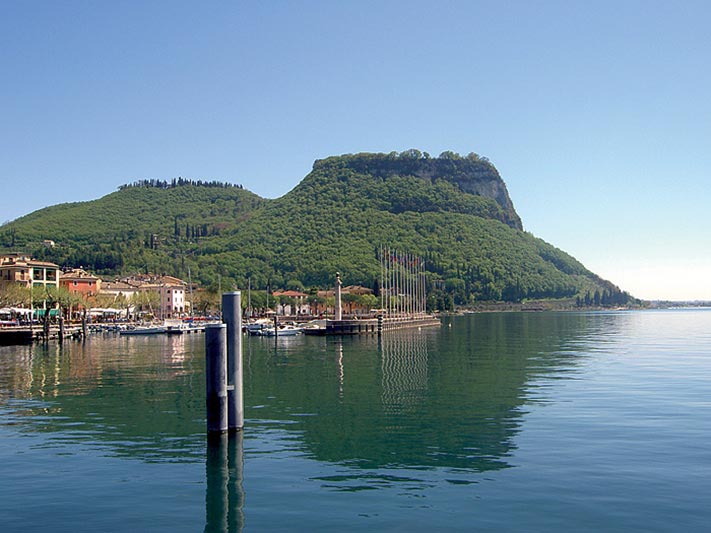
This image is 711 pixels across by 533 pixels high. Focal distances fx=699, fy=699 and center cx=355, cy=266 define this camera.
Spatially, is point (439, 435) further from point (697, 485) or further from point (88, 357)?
point (88, 357)

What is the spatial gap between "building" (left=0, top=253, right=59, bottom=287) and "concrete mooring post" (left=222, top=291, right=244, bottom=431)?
11325 cm

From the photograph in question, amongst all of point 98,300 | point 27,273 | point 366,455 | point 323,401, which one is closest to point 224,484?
point 366,455

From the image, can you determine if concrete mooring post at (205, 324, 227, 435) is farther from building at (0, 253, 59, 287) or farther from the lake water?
building at (0, 253, 59, 287)

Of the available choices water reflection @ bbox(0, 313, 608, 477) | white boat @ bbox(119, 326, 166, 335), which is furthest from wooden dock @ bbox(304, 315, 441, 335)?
water reflection @ bbox(0, 313, 608, 477)

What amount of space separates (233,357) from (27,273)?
395ft

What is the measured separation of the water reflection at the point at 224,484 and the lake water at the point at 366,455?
0.08 meters

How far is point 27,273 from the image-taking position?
130750 millimetres

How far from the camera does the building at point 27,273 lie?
128500 millimetres

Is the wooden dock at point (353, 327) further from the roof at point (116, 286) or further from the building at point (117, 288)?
the roof at point (116, 286)

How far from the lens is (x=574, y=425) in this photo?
95.4ft

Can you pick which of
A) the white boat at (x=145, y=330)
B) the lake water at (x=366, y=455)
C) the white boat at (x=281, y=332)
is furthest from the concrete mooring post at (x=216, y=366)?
the white boat at (x=145, y=330)

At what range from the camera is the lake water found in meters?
17.9

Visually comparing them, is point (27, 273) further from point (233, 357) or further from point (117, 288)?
point (233, 357)

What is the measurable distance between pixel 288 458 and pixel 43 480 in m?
7.60
